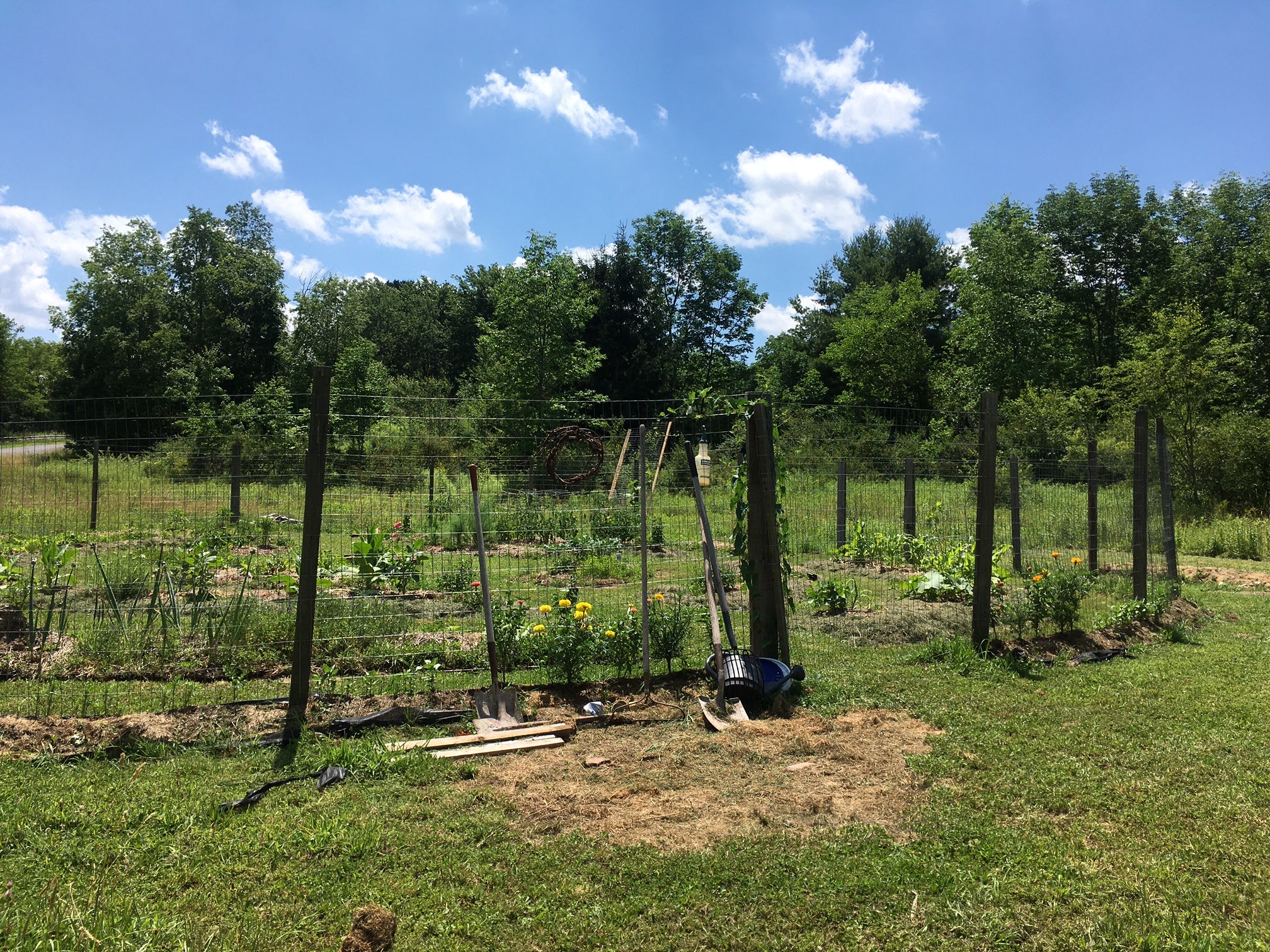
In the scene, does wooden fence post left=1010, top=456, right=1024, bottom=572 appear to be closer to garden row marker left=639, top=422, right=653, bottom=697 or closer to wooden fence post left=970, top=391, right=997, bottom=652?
wooden fence post left=970, top=391, right=997, bottom=652

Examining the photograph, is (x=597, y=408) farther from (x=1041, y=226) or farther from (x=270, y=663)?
(x=270, y=663)

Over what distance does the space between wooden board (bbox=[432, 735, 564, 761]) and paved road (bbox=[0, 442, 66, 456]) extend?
11.8 ft

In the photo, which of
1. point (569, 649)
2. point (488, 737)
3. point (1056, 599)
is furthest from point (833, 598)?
point (488, 737)

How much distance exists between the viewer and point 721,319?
39.0 meters

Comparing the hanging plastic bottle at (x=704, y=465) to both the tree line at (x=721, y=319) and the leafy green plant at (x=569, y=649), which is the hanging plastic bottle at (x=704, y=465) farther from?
the tree line at (x=721, y=319)

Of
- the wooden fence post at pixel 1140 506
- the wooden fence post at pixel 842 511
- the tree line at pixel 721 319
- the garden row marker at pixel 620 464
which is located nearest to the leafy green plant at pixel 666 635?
the garden row marker at pixel 620 464

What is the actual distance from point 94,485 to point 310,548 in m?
2.35

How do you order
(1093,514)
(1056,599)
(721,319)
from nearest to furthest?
(1056,599) → (1093,514) → (721,319)

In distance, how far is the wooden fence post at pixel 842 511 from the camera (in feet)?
25.4

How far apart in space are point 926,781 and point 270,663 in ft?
14.6

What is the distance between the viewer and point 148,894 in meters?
2.60

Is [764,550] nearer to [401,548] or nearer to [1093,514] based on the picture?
[401,548]

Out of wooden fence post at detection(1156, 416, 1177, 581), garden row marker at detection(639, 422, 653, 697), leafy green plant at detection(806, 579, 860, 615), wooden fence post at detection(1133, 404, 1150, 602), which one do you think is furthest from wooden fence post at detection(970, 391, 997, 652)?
wooden fence post at detection(1156, 416, 1177, 581)

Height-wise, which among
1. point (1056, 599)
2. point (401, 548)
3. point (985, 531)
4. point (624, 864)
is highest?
point (985, 531)
